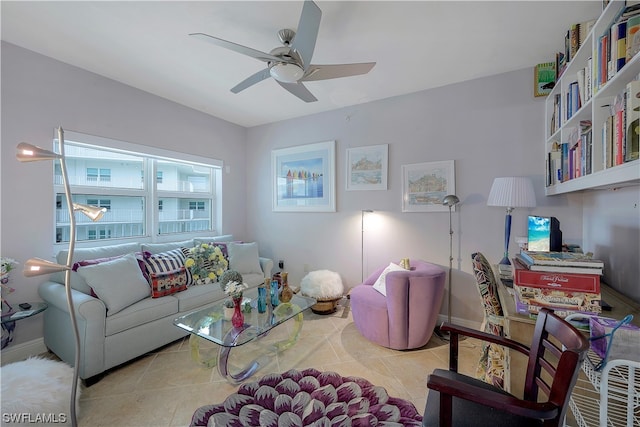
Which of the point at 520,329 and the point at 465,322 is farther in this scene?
the point at 465,322

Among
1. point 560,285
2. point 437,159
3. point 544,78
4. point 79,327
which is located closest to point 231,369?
point 79,327

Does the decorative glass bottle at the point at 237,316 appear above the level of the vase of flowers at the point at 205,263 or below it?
below

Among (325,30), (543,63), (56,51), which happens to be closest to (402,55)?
(325,30)

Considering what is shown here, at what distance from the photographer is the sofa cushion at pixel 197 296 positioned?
8.17 feet

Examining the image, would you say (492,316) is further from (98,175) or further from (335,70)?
(98,175)

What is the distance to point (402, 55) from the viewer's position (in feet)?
7.46

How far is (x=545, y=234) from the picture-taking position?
6.16 feet

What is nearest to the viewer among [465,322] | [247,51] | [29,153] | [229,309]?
[29,153]

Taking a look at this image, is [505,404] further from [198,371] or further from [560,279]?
[198,371]

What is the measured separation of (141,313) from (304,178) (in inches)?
97.4

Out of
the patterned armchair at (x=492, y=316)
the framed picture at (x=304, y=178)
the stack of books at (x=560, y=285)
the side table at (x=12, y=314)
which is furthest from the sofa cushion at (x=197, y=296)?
the stack of books at (x=560, y=285)

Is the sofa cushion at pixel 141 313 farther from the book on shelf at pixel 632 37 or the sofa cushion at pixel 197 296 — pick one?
the book on shelf at pixel 632 37

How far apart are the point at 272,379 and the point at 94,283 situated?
1617mm

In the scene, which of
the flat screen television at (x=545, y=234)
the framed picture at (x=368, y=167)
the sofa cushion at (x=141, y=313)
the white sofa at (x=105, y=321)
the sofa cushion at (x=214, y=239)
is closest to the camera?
the flat screen television at (x=545, y=234)
